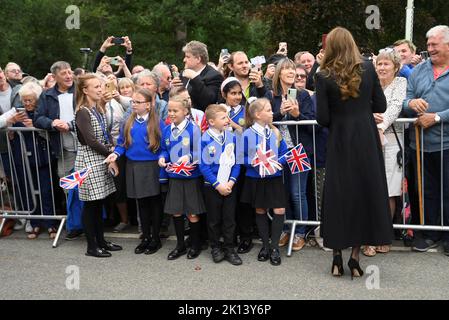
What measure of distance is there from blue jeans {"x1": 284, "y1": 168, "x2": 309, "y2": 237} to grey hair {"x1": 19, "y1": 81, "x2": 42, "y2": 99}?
306cm

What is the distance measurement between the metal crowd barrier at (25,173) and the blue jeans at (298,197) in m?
2.60

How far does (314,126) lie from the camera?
20.5ft

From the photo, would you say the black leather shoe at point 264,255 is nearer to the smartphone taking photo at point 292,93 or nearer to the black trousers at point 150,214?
the black trousers at point 150,214

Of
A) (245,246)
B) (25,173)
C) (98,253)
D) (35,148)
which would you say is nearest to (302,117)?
(245,246)

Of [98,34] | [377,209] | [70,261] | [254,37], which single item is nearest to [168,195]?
[70,261]

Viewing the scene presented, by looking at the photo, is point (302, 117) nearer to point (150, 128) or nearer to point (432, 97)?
point (432, 97)

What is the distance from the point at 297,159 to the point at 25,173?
10.7ft

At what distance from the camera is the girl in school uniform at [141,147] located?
616 cm

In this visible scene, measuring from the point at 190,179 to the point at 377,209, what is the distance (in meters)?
1.87

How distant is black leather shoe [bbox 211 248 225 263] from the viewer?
5928mm

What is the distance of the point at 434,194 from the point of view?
617cm

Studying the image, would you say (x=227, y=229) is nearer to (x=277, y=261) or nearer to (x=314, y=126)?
(x=277, y=261)

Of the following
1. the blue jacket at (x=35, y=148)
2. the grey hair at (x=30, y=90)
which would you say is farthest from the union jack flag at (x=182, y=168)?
the grey hair at (x=30, y=90)
